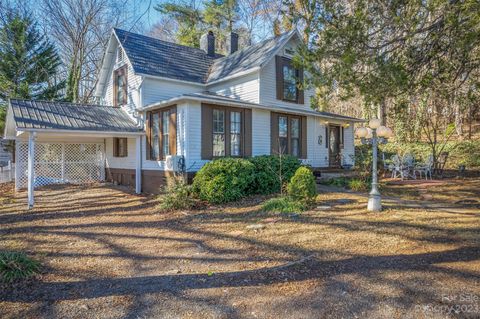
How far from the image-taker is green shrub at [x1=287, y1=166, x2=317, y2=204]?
773 centimetres

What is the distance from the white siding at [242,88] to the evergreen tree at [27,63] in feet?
42.4

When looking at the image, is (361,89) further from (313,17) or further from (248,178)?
(248,178)

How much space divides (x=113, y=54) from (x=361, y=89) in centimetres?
1193

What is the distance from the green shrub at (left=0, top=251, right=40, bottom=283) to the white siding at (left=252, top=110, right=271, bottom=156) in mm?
8192

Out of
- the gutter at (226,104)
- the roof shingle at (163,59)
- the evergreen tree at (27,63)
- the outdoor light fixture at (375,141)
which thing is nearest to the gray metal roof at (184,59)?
the roof shingle at (163,59)

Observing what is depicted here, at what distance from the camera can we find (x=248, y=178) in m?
9.34

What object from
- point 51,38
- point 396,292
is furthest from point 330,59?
point 51,38

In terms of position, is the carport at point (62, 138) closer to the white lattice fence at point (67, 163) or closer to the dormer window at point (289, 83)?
the white lattice fence at point (67, 163)

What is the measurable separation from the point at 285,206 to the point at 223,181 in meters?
2.05

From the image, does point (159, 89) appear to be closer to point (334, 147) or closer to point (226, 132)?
point (226, 132)

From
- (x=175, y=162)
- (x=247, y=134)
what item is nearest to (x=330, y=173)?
(x=247, y=134)

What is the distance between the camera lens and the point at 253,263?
172 inches

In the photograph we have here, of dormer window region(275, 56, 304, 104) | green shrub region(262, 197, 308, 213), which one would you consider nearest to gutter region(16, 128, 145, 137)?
dormer window region(275, 56, 304, 104)

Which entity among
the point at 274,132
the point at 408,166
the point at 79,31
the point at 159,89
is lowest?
the point at 408,166
